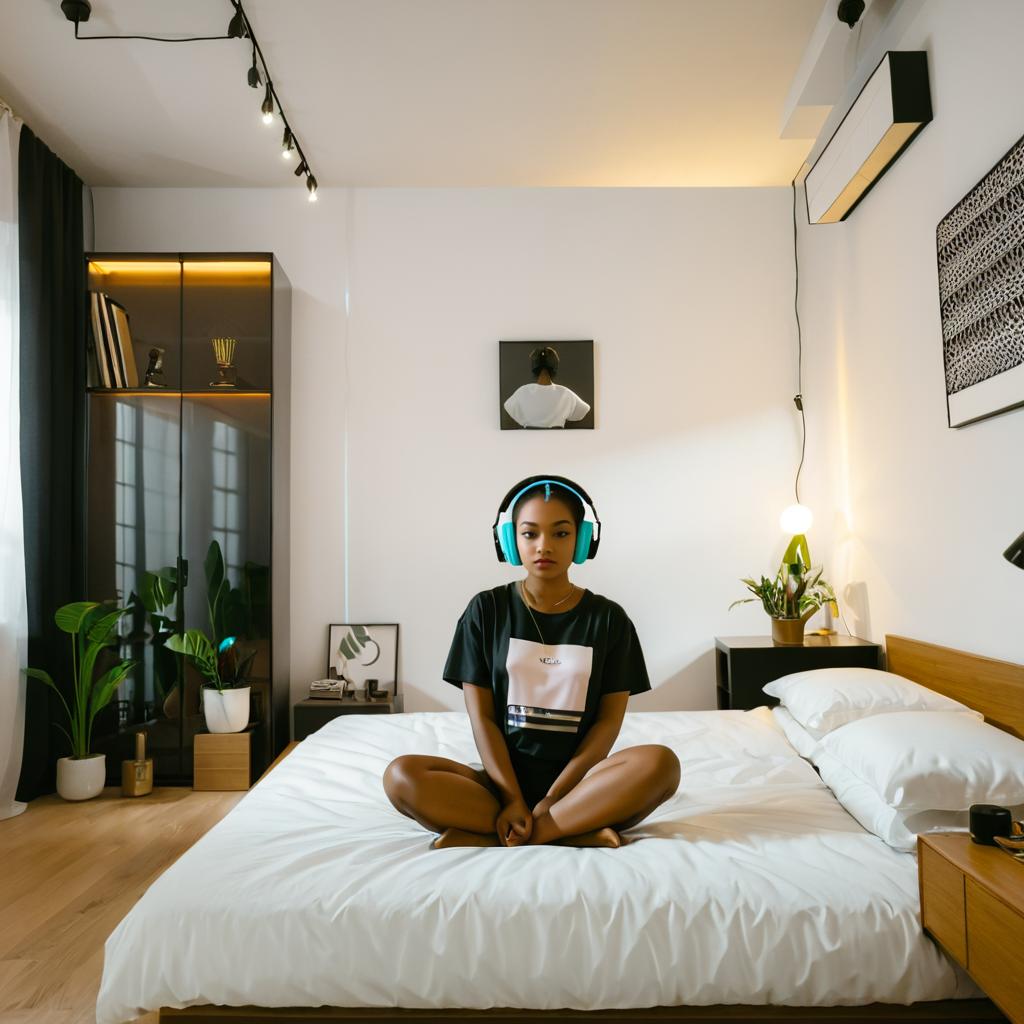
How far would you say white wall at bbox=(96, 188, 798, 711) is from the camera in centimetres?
391

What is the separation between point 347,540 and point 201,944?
2.58 metres

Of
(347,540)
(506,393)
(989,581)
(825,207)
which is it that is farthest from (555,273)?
(989,581)

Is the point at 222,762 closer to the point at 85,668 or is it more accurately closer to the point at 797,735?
the point at 85,668

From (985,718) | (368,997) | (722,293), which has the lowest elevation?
(368,997)

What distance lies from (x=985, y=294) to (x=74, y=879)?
3.11 m

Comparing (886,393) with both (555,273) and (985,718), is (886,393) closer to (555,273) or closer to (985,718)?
(985,718)

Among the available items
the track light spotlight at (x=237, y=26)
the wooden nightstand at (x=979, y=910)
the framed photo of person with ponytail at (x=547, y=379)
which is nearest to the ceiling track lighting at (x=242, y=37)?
the track light spotlight at (x=237, y=26)

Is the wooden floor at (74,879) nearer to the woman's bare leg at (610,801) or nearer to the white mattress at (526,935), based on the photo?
the white mattress at (526,935)

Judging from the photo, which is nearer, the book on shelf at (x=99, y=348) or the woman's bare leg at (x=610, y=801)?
the woman's bare leg at (x=610, y=801)

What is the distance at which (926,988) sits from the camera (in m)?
1.42

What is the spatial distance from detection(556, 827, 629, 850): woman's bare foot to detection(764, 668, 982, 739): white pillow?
34.4 inches

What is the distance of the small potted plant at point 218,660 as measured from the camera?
3504 millimetres

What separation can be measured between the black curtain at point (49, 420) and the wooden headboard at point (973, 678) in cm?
334

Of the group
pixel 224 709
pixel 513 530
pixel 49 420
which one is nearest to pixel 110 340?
pixel 49 420
